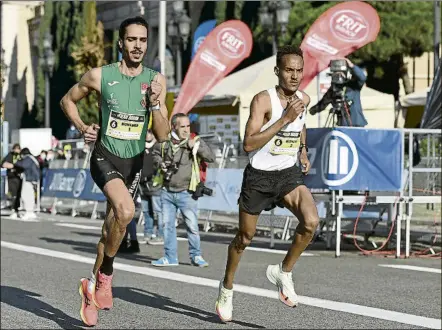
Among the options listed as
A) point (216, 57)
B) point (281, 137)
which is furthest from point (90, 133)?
point (216, 57)

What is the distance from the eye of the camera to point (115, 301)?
12.0m

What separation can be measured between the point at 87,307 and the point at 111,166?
122cm

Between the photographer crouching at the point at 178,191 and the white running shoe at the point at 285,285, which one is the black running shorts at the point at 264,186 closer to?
the white running shoe at the point at 285,285

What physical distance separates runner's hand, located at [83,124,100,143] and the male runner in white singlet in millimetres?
706

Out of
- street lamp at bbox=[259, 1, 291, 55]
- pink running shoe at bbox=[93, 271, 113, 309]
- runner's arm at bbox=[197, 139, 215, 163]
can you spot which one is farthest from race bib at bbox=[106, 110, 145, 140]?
street lamp at bbox=[259, 1, 291, 55]

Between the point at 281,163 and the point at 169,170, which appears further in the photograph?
the point at 169,170

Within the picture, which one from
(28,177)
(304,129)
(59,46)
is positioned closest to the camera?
(304,129)

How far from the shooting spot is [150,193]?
18.9 meters

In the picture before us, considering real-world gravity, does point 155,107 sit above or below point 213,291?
above

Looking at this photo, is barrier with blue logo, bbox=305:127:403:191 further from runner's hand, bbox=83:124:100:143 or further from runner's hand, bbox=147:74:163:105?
runner's hand, bbox=147:74:163:105

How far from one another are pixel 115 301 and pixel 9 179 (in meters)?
19.4

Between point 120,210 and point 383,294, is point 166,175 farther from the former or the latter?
point 120,210

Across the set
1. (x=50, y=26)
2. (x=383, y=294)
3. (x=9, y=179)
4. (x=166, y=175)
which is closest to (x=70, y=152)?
(x=9, y=179)

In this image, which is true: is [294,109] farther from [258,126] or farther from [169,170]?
[169,170]
